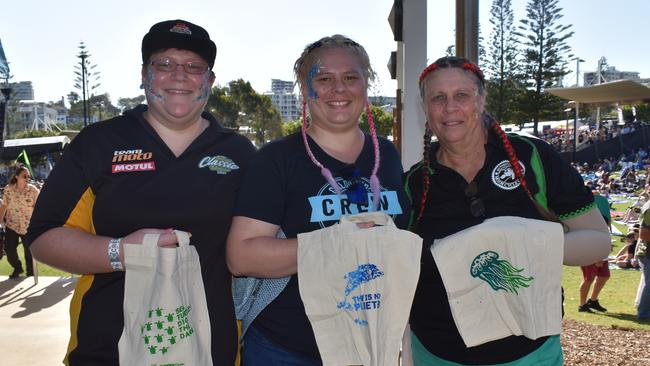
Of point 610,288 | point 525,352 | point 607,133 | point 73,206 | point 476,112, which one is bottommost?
point 610,288

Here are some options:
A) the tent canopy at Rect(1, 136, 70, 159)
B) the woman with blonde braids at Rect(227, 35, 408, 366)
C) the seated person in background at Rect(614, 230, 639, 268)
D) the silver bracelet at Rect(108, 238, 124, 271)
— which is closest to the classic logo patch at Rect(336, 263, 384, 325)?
the woman with blonde braids at Rect(227, 35, 408, 366)

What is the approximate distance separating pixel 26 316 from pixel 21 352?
159 centimetres

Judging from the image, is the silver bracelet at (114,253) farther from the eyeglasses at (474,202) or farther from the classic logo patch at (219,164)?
the eyeglasses at (474,202)

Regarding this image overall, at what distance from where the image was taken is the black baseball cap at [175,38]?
1920 mm

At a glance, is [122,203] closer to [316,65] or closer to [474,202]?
[316,65]

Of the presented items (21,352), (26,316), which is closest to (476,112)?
(21,352)

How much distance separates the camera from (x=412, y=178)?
85.1 inches

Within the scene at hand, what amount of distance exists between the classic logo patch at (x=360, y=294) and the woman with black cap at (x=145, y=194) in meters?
0.53

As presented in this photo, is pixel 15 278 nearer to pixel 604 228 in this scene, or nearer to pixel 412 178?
pixel 412 178

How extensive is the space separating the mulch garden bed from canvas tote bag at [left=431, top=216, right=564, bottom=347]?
13.1 ft

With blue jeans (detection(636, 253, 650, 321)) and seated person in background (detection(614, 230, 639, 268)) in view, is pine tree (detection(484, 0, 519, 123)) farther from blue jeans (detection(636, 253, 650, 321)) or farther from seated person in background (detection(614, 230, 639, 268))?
seated person in background (detection(614, 230, 639, 268))

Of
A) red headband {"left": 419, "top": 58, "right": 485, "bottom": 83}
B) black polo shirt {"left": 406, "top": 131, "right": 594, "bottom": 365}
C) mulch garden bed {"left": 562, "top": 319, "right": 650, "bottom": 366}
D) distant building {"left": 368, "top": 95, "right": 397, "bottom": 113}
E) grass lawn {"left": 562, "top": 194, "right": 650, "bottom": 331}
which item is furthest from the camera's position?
grass lawn {"left": 562, "top": 194, "right": 650, "bottom": 331}

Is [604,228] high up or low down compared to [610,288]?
up

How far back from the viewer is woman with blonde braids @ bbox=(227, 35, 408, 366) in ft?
5.79
